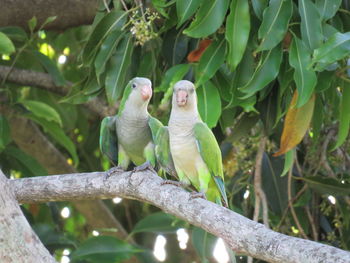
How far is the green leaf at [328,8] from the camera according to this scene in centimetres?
353

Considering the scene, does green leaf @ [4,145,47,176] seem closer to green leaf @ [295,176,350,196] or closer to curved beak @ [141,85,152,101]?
curved beak @ [141,85,152,101]

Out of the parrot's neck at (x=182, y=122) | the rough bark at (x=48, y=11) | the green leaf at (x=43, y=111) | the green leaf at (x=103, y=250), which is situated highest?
the rough bark at (x=48, y=11)

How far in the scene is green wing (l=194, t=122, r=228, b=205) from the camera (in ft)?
11.1

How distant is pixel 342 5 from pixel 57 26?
1934mm

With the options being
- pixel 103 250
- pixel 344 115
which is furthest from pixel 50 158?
pixel 344 115

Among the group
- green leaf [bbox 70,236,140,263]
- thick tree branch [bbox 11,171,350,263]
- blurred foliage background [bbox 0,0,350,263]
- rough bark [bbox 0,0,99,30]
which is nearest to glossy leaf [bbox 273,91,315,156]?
blurred foliage background [bbox 0,0,350,263]

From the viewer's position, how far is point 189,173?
3467mm

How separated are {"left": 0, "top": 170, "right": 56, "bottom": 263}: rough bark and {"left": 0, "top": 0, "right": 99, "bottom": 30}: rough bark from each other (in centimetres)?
241

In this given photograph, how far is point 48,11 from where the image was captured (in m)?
4.94

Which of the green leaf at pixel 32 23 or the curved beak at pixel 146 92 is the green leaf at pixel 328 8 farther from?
the green leaf at pixel 32 23

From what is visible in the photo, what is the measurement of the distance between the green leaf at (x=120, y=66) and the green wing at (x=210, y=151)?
690 millimetres

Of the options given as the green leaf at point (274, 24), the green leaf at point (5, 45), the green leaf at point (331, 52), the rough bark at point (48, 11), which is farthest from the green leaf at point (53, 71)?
the green leaf at point (331, 52)

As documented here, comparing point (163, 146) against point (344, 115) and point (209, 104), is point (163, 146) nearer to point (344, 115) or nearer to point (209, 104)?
point (209, 104)

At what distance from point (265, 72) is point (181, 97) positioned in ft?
1.31
